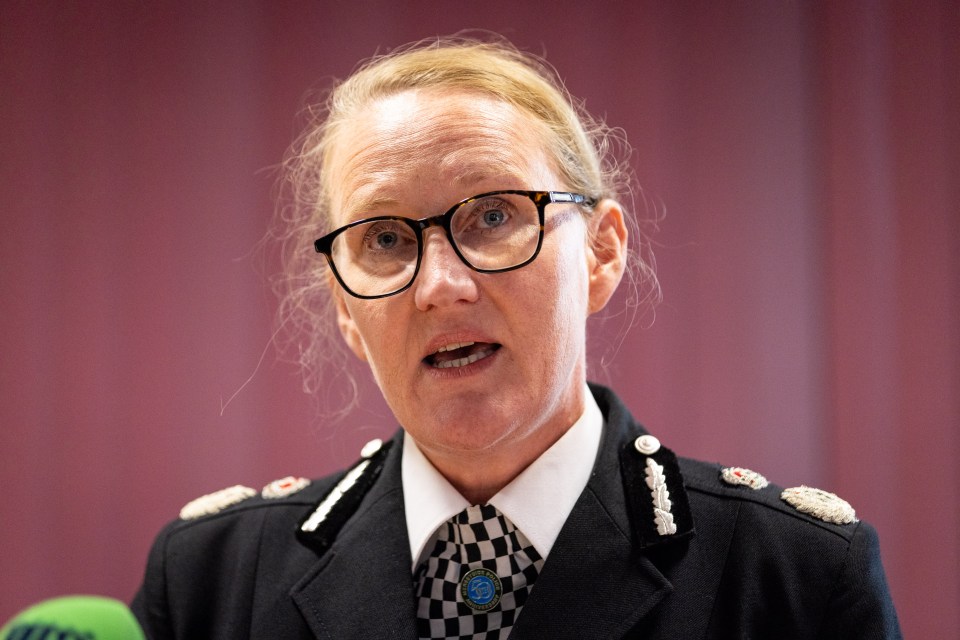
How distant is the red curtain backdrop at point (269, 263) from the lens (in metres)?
2.16

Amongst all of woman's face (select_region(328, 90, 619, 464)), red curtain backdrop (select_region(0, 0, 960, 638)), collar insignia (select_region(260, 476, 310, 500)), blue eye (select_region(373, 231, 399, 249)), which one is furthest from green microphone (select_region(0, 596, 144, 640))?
red curtain backdrop (select_region(0, 0, 960, 638))

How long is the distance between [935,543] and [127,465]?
1.99 m

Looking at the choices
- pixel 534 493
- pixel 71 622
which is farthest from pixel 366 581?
pixel 71 622

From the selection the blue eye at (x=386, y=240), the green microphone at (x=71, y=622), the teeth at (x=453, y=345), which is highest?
the blue eye at (x=386, y=240)

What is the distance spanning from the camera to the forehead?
52.8 inches

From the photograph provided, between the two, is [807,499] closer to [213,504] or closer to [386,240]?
[386,240]

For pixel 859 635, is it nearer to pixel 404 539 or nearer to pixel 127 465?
pixel 404 539

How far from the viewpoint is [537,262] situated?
4.39 feet

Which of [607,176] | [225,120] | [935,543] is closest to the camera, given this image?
[607,176]

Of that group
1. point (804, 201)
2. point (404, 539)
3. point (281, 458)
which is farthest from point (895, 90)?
point (281, 458)

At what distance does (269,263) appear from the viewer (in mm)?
2400

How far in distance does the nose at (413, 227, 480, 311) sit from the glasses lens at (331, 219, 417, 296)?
38 mm

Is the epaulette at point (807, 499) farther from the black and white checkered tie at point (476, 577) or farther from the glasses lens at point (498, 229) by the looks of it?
the glasses lens at point (498, 229)

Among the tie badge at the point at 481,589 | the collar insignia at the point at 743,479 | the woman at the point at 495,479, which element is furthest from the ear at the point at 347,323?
the collar insignia at the point at 743,479
